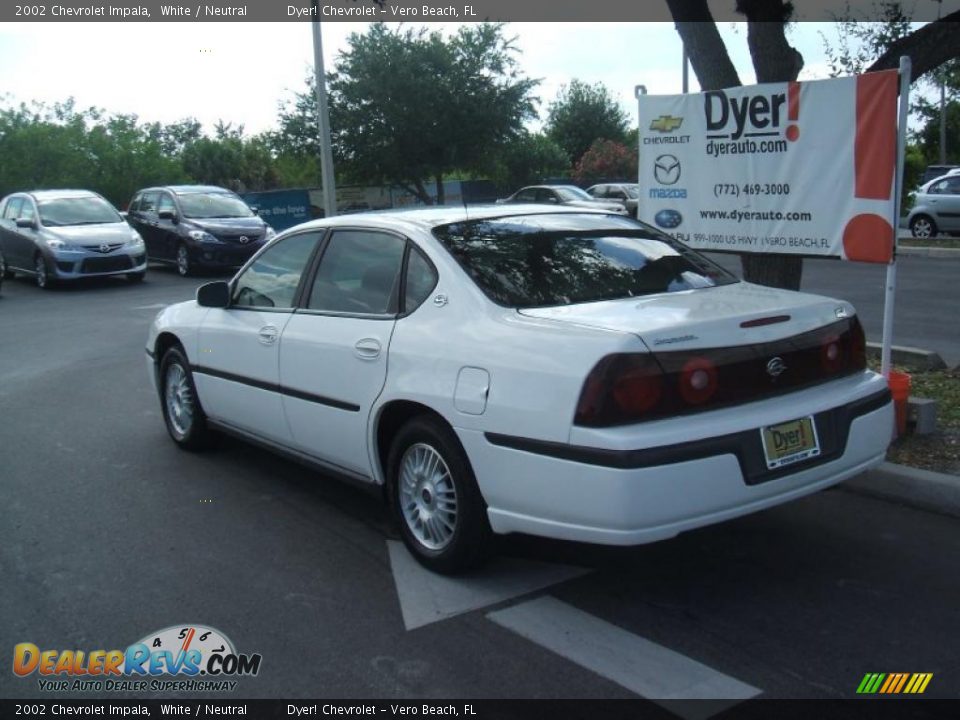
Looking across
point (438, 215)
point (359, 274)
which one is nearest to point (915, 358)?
point (438, 215)

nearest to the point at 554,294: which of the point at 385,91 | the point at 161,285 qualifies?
the point at 161,285

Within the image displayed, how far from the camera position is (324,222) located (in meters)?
5.43

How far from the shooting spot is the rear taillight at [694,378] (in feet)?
11.9

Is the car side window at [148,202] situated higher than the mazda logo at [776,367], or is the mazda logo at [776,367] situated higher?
the car side window at [148,202]

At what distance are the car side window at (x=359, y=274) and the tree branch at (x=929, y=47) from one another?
425cm

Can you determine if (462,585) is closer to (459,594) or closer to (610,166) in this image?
(459,594)

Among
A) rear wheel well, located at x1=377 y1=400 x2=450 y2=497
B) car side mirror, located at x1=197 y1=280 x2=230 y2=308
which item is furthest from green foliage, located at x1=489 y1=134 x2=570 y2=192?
rear wheel well, located at x1=377 y1=400 x2=450 y2=497

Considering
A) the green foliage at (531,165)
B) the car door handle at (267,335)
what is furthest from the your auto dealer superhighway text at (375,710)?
the green foliage at (531,165)

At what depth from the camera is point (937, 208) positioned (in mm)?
20828

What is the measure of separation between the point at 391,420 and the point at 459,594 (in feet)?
2.84

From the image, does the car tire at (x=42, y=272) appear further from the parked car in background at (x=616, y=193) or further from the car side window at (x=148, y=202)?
the parked car in background at (x=616, y=193)

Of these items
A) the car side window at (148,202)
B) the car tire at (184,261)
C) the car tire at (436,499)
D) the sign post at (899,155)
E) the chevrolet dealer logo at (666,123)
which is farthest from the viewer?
the car side window at (148,202)

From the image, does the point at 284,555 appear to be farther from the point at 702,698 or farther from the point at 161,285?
the point at 161,285

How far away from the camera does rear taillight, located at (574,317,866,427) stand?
11.9 ft
